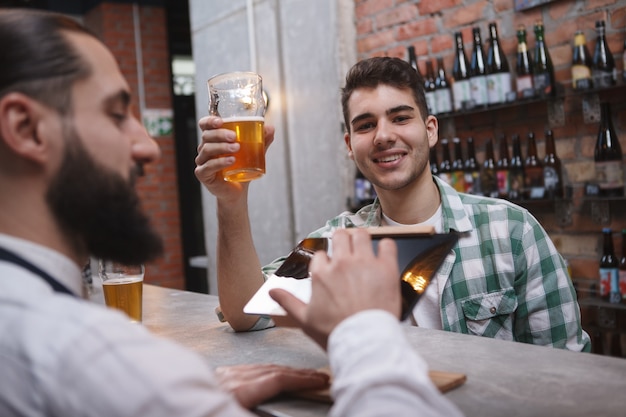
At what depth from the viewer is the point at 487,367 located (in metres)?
1.01

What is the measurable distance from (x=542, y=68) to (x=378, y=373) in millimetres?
2474

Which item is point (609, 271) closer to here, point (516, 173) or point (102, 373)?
point (516, 173)

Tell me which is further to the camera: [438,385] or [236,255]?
[236,255]

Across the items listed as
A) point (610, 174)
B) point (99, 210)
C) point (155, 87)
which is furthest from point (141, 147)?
point (155, 87)

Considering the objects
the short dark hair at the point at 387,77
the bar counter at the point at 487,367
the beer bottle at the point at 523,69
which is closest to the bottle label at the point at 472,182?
the beer bottle at the point at 523,69

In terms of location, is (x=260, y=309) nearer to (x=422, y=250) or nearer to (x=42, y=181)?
(x=422, y=250)

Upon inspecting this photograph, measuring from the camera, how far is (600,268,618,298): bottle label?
8.50 ft

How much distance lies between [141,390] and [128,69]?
19.9ft

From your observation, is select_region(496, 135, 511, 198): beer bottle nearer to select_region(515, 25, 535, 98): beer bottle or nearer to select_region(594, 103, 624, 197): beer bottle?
select_region(515, 25, 535, 98): beer bottle

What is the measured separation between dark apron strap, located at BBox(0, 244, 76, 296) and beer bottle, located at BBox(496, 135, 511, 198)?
2484mm

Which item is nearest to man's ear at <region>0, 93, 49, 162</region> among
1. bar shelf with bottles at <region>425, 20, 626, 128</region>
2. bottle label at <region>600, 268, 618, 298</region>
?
bar shelf with bottles at <region>425, 20, 626, 128</region>

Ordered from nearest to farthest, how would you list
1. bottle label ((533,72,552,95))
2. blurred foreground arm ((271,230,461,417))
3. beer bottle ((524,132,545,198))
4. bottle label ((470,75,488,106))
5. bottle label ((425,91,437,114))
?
blurred foreground arm ((271,230,461,417)) → bottle label ((533,72,552,95)) → beer bottle ((524,132,545,198)) → bottle label ((470,75,488,106)) → bottle label ((425,91,437,114))

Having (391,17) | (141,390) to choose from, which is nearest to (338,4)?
(391,17)

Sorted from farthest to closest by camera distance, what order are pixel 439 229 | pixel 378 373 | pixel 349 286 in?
1. pixel 439 229
2. pixel 349 286
3. pixel 378 373
